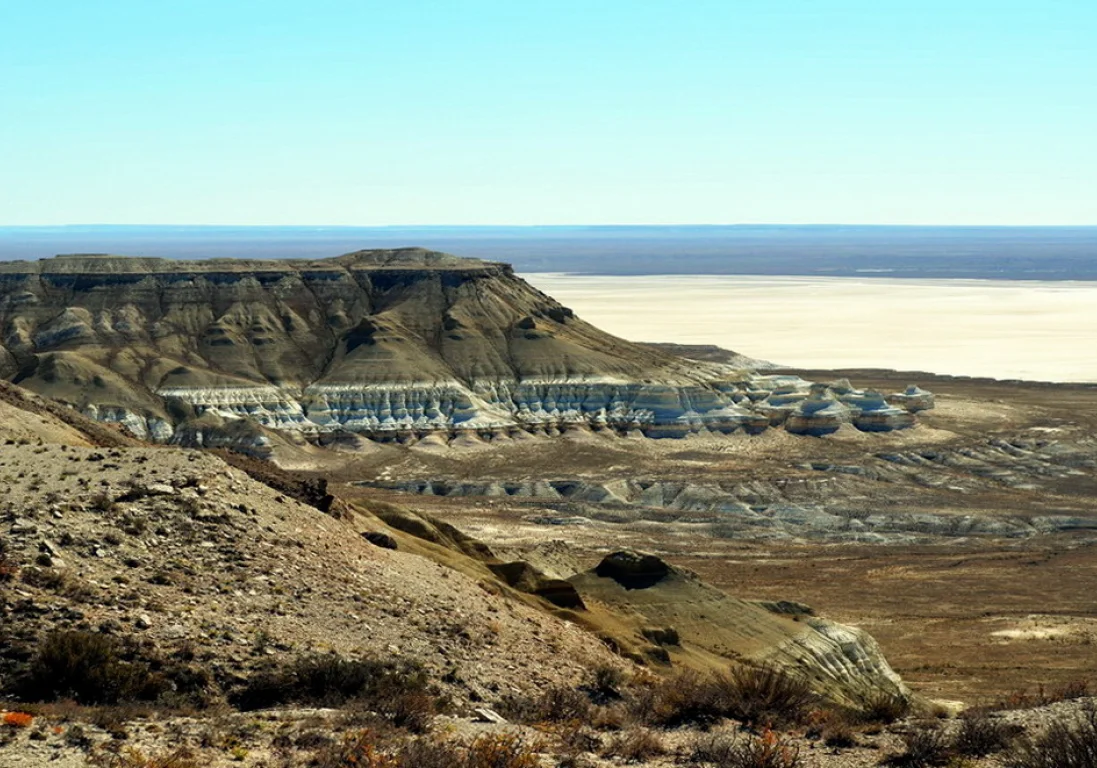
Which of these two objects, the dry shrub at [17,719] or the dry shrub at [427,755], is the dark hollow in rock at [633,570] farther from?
the dry shrub at [17,719]

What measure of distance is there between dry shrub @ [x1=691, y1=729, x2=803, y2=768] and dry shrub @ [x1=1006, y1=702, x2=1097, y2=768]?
264 cm

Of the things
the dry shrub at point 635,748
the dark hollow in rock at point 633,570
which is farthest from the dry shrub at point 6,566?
the dark hollow in rock at point 633,570

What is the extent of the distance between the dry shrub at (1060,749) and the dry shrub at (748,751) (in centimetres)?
264

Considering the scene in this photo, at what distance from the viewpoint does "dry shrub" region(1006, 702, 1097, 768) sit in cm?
1686

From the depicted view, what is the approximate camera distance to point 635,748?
18.7 m

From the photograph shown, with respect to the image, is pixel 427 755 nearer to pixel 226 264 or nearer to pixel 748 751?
pixel 748 751

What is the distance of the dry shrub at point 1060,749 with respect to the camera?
16.9 meters

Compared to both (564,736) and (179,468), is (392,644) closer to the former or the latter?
(564,736)

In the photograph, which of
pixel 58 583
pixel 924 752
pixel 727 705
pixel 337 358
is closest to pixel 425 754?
pixel 727 705

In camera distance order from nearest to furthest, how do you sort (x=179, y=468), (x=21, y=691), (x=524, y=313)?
(x=21, y=691), (x=179, y=468), (x=524, y=313)

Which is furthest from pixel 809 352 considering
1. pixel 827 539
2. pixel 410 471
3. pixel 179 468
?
pixel 179 468

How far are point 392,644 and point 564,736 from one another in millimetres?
4047

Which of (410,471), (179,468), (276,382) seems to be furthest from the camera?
(276,382)

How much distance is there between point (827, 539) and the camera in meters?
69.9
